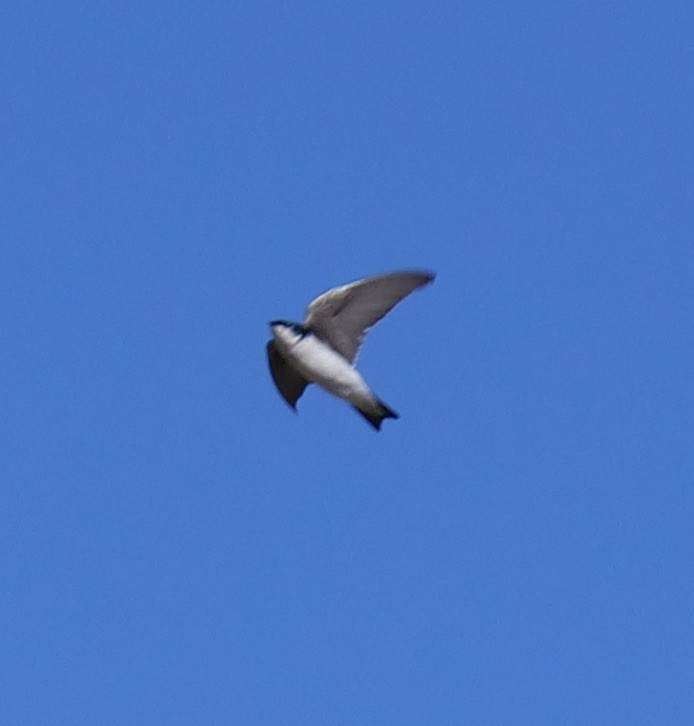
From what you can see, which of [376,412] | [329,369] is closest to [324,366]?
[329,369]

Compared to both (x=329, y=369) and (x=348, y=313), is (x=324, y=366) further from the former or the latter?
(x=348, y=313)

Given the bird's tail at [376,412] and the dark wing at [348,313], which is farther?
the dark wing at [348,313]

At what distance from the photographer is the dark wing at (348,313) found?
1585 centimetres

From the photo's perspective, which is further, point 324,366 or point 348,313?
point 348,313

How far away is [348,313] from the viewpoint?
15930mm

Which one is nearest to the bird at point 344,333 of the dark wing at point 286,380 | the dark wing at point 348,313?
the dark wing at point 348,313

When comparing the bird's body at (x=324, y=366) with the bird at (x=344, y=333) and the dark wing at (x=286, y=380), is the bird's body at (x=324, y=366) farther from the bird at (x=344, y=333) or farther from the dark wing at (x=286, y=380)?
the dark wing at (x=286, y=380)

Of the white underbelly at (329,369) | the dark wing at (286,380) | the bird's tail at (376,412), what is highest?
the dark wing at (286,380)

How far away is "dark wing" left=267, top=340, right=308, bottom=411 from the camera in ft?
54.3

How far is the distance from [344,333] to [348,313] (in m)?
0.14

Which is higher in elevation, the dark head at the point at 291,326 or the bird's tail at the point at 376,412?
the dark head at the point at 291,326

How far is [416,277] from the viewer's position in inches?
619

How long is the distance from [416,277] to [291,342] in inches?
37.5

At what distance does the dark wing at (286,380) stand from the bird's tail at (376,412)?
35.9 inches
